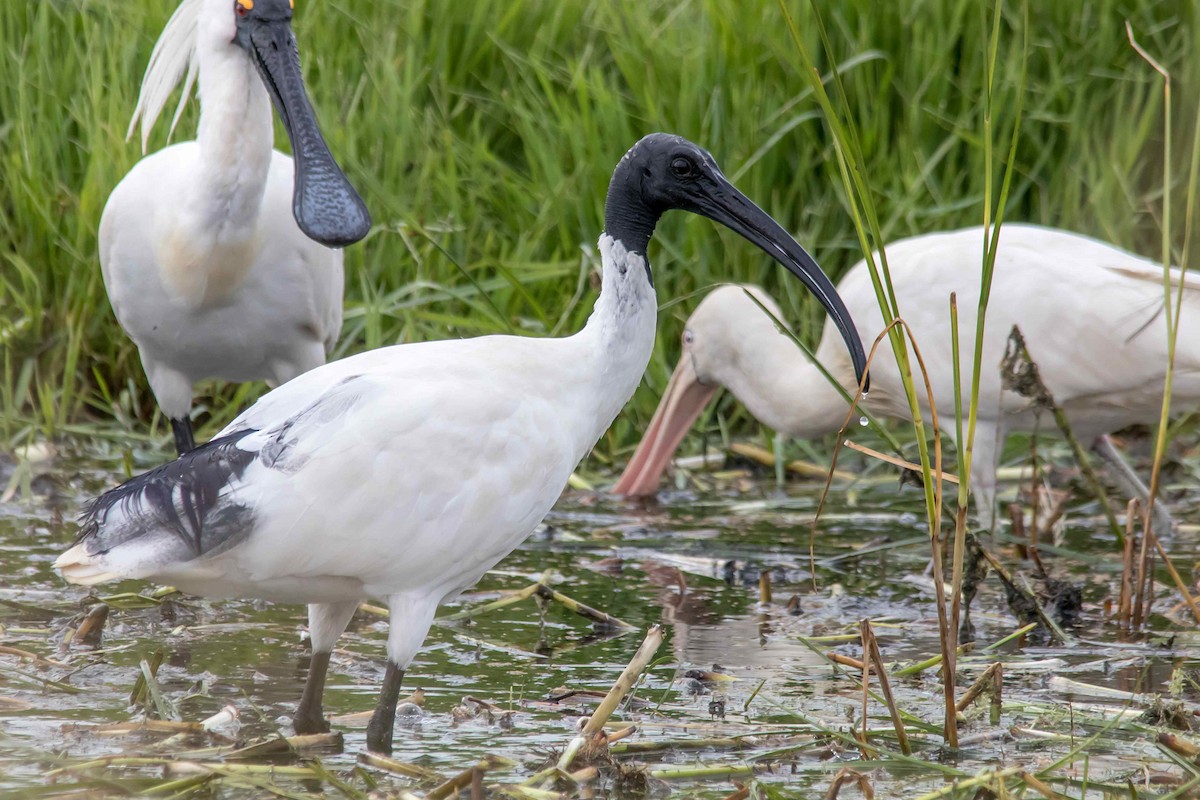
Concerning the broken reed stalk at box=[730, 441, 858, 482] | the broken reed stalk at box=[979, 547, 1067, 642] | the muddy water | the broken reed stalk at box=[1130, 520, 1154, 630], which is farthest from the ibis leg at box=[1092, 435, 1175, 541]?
the broken reed stalk at box=[979, 547, 1067, 642]

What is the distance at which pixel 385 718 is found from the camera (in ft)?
11.8

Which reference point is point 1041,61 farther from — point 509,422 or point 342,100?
point 509,422

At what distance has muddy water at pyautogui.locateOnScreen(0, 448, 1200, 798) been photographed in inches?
141

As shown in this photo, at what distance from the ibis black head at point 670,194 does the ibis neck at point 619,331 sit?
65 mm

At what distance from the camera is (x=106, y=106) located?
744cm

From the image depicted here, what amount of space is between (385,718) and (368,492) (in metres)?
0.48

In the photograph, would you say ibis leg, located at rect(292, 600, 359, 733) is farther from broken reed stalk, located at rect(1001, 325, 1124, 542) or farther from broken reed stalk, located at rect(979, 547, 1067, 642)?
broken reed stalk, located at rect(1001, 325, 1124, 542)

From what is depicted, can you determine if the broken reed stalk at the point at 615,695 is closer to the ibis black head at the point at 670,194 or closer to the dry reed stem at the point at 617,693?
the dry reed stem at the point at 617,693

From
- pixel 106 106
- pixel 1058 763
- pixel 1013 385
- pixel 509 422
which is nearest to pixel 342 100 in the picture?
pixel 106 106

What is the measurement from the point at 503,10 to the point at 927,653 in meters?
4.87

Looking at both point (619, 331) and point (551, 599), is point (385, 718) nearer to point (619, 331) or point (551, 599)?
point (619, 331)

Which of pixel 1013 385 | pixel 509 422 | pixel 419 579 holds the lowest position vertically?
pixel 419 579

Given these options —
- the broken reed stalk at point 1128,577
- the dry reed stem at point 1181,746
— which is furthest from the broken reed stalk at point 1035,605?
the dry reed stem at point 1181,746

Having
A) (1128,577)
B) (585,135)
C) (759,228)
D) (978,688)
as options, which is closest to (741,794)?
(978,688)
